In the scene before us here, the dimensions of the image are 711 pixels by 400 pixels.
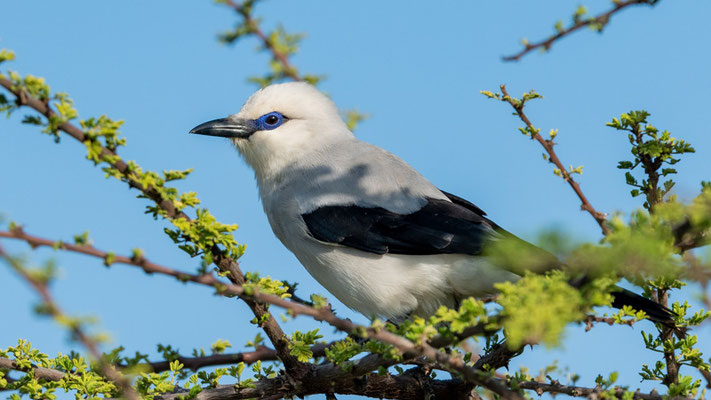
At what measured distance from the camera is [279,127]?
19.8ft

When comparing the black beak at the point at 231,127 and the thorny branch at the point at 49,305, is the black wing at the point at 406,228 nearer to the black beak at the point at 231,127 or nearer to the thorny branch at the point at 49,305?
the black beak at the point at 231,127

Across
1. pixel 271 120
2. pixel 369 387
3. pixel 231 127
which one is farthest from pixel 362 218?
pixel 231 127

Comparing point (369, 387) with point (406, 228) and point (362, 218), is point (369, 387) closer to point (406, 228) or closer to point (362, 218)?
point (406, 228)

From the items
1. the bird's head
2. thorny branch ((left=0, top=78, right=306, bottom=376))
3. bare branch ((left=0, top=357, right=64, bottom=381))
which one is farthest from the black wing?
bare branch ((left=0, top=357, right=64, bottom=381))

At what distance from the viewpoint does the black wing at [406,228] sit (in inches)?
189

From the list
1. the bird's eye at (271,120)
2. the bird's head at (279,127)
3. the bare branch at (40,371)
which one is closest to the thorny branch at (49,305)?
the bare branch at (40,371)

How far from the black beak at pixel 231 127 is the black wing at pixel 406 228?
113cm

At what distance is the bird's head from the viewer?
19.5 ft

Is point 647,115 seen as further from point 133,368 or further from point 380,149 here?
point 133,368

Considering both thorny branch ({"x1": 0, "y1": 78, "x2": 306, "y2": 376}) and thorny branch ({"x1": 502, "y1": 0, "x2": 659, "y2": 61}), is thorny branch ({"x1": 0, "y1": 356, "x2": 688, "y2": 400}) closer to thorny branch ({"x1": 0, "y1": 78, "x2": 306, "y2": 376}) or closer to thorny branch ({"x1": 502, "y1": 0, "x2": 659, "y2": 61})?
thorny branch ({"x1": 0, "y1": 78, "x2": 306, "y2": 376})

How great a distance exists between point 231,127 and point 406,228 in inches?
72.9

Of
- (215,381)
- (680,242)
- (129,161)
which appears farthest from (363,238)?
(680,242)

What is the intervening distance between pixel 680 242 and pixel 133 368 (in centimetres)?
245

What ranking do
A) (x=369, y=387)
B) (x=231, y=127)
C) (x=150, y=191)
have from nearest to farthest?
(x=150, y=191), (x=369, y=387), (x=231, y=127)
